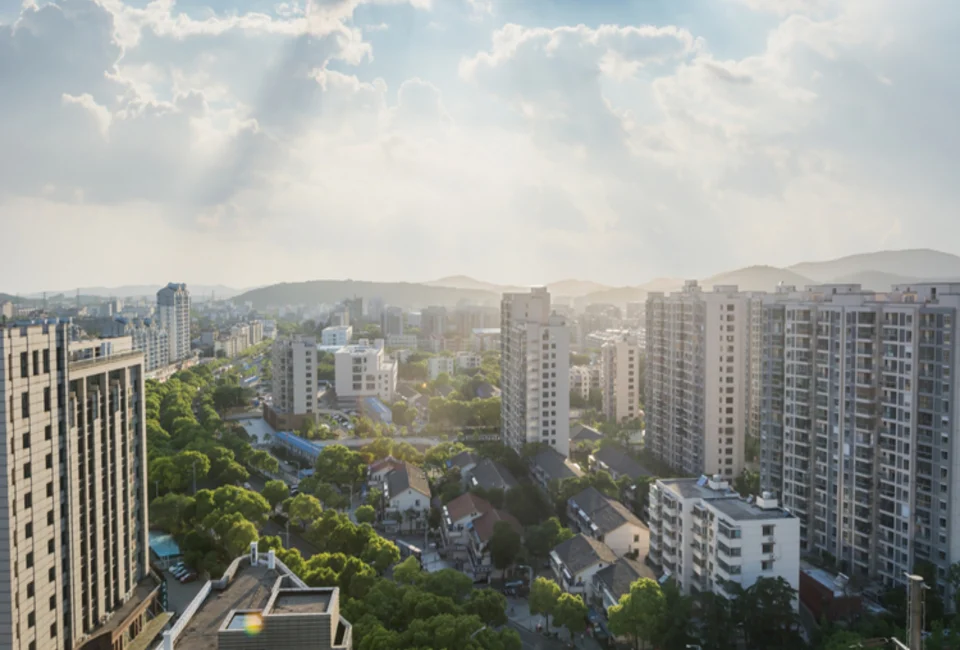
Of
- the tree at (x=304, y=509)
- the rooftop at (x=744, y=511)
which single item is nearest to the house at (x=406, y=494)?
the tree at (x=304, y=509)

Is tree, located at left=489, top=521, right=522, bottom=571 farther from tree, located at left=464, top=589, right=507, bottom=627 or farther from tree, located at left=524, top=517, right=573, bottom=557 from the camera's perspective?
tree, located at left=464, top=589, right=507, bottom=627

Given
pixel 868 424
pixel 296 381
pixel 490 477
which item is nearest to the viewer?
pixel 868 424

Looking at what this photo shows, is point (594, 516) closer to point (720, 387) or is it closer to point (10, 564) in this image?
point (720, 387)

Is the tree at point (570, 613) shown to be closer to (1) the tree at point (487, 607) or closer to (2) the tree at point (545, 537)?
(1) the tree at point (487, 607)

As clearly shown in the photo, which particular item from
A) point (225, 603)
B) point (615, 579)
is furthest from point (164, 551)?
point (615, 579)

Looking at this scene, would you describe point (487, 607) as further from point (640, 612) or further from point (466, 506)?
point (466, 506)

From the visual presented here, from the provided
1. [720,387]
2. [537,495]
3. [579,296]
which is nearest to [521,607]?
[537,495]
